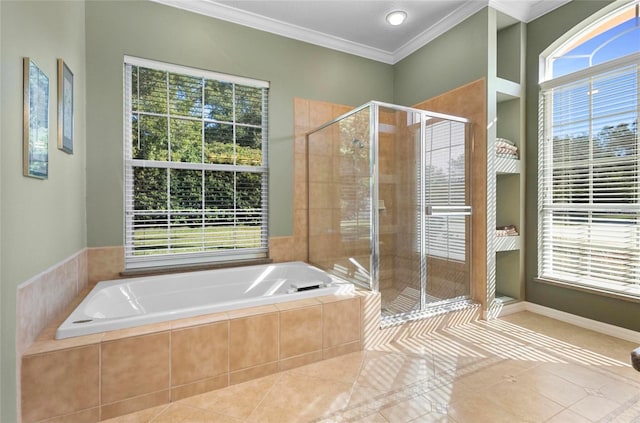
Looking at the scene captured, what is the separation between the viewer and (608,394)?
66.1 inches

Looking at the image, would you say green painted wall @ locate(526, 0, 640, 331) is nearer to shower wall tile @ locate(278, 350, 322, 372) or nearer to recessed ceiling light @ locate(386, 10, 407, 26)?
recessed ceiling light @ locate(386, 10, 407, 26)

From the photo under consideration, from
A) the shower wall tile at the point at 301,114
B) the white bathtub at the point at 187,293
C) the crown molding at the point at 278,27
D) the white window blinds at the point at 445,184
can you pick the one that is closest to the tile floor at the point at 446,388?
A: the white bathtub at the point at 187,293

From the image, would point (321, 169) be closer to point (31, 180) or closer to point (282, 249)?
point (282, 249)

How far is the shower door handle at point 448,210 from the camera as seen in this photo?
2.65 m

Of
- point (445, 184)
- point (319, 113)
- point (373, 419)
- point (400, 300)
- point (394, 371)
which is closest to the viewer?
→ point (373, 419)

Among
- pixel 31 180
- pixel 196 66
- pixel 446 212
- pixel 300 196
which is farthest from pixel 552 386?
pixel 196 66

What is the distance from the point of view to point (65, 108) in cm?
190

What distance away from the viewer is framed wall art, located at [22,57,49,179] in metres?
1.39

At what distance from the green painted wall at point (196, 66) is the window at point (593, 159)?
1870mm

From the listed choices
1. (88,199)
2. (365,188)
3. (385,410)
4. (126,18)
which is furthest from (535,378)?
(126,18)

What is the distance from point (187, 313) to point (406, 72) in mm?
3372

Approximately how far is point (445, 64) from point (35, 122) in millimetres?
3263

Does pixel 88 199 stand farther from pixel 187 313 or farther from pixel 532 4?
pixel 532 4

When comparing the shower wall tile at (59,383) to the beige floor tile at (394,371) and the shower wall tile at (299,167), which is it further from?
the shower wall tile at (299,167)
